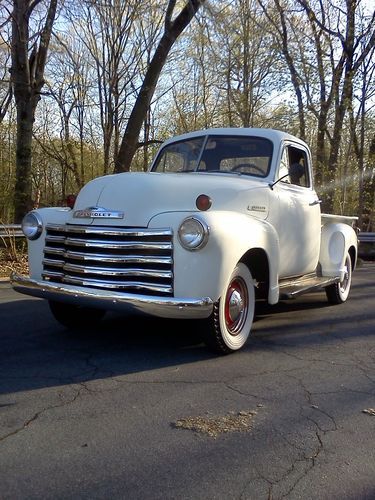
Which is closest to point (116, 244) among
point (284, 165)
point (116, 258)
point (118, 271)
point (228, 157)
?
point (116, 258)

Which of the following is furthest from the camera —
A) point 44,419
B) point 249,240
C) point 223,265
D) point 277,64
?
point 277,64

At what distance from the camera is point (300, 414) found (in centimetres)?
354

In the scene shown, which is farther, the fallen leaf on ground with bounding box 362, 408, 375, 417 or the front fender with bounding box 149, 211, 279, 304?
the front fender with bounding box 149, 211, 279, 304

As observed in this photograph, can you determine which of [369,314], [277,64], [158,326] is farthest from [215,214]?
[277,64]

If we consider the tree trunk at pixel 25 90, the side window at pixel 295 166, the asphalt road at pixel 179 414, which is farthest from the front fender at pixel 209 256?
the tree trunk at pixel 25 90

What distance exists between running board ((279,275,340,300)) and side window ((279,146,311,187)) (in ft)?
3.87

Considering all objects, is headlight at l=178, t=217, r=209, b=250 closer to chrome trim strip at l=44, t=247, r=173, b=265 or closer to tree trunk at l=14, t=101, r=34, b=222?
chrome trim strip at l=44, t=247, r=173, b=265

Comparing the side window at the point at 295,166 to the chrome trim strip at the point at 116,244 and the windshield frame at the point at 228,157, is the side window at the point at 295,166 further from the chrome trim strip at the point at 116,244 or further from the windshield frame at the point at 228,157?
the chrome trim strip at the point at 116,244

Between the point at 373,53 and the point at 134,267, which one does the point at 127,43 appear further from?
the point at 134,267

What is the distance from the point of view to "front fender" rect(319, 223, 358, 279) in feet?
23.4

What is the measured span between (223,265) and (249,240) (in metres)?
0.49

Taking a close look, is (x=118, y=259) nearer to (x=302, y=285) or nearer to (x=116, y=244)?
(x=116, y=244)

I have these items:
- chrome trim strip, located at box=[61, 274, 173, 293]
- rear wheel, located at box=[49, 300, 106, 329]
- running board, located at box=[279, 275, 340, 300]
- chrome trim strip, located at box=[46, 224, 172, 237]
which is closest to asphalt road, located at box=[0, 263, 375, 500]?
rear wheel, located at box=[49, 300, 106, 329]

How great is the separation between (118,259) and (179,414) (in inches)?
58.7
